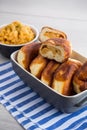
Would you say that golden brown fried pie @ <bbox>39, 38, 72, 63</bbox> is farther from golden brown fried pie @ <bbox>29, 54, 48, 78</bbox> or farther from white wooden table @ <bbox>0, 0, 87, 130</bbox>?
white wooden table @ <bbox>0, 0, 87, 130</bbox>

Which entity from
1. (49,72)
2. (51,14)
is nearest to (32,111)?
(49,72)

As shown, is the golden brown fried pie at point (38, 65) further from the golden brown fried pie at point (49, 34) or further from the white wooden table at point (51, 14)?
the white wooden table at point (51, 14)

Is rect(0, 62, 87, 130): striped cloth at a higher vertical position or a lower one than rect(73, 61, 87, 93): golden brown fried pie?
lower

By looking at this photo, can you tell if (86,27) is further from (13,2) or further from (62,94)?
(62,94)

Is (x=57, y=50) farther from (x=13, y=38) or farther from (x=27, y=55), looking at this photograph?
(x=13, y=38)

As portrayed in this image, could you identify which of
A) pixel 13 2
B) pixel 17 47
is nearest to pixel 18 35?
pixel 17 47

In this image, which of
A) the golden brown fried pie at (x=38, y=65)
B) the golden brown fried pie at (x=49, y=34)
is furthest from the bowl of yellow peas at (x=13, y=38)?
the golden brown fried pie at (x=38, y=65)

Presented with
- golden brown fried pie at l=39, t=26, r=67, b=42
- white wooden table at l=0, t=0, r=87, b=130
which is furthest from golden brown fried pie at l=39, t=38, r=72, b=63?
white wooden table at l=0, t=0, r=87, b=130
